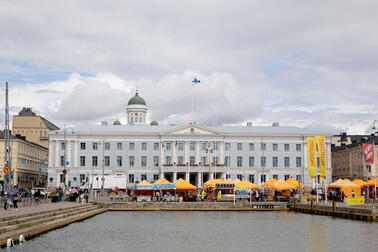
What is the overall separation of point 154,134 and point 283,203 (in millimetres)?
46819

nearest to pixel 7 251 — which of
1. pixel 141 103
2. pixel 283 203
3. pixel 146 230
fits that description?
pixel 146 230

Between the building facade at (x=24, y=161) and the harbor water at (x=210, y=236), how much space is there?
62.5 meters

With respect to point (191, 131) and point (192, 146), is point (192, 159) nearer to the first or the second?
point (192, 146)

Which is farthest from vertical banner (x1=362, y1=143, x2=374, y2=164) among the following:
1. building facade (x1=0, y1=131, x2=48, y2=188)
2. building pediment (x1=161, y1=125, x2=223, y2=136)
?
building facade (x1=0, y1=131, x2=48, y2=188)

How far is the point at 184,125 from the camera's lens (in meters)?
106

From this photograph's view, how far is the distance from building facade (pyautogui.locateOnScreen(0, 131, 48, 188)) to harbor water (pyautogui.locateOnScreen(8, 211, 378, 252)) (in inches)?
2462

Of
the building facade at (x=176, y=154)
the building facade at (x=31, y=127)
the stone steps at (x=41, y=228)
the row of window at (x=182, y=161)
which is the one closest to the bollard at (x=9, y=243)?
the stone steps at (x=41, y=228)

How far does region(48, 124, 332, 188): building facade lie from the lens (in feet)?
343

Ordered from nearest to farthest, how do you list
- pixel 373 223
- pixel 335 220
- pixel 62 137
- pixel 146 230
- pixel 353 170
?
pixel 146 230 → pixel 373 223 → pixel 335 220 → pixel 62 137 → pixel 353 170

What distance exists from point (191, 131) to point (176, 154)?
17.4ft

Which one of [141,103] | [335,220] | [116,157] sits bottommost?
[335,220]

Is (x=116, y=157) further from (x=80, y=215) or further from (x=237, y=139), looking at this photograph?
(x=80, y=215)

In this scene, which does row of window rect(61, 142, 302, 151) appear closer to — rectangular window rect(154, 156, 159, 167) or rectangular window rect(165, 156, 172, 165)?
rectangular window rect(165, 156, 172, 165)

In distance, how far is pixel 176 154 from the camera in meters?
106
